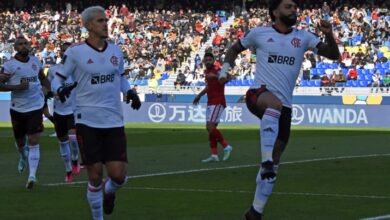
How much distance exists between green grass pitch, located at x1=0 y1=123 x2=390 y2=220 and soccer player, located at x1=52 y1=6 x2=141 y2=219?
143 centimetres

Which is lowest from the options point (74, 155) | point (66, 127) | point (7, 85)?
point (74, 155)

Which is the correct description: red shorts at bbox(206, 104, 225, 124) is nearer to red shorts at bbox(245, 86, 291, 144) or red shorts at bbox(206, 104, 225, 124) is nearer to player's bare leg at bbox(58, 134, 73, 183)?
player's bare leg at bbox(58, 134, 73, 183)

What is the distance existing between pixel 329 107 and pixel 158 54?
53.8ft

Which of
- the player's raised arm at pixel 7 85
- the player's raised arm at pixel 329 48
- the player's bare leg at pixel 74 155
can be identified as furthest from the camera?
the player's bare leg at pixel 74 155

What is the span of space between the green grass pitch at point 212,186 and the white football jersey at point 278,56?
1.61 metres

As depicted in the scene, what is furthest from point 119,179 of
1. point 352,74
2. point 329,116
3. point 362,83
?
point 352,74

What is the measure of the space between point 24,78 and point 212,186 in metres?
3.60

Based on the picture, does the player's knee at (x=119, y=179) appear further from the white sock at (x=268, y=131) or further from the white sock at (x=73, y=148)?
the white sock at (x=73, y=148)

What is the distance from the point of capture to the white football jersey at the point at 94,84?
10359mm

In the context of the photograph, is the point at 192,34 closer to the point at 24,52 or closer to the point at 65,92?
the point at 24,52

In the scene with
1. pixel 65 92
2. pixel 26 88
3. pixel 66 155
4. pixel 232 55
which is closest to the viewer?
pixel 65 92

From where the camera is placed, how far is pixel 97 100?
1037 centimetres

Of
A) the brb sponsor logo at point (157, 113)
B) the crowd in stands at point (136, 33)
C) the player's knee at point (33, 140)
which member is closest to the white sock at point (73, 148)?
the player's knee at point (33, 140)

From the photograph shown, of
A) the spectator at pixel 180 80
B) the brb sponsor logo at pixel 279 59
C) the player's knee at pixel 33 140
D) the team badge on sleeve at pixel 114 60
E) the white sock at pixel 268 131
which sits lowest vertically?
the spectator at pixel 180 80
